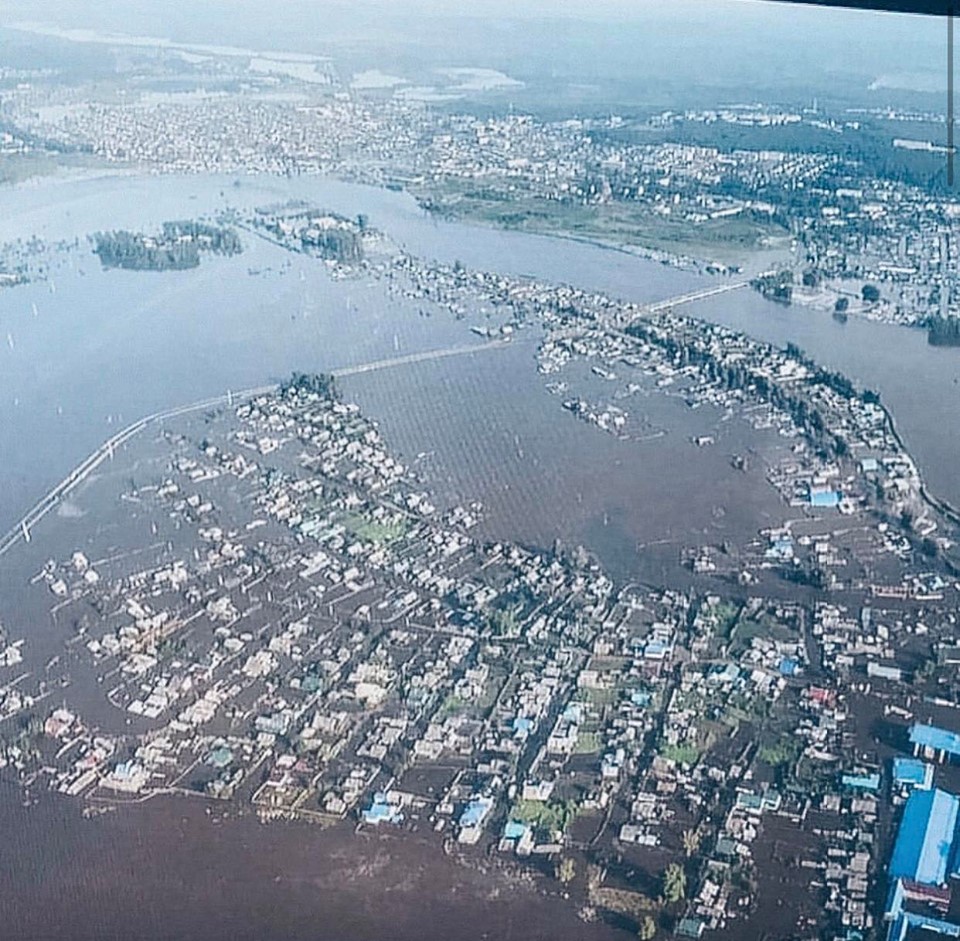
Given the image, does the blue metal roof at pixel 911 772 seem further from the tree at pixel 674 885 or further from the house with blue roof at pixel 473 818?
the house with blue roof at pixel 473 818

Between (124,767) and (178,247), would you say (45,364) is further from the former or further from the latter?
(124,767)

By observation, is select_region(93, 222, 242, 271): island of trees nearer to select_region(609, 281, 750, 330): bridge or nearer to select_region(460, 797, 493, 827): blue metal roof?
select_region(609, 281, 750, 330): bridge

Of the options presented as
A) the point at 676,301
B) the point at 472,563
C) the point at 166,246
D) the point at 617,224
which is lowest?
the point at 472,563

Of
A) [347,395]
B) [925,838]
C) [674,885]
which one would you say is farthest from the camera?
[347,395]

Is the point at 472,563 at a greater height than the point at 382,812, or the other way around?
the point at 472,563

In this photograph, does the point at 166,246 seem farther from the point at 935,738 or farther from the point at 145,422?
the point at 935,738

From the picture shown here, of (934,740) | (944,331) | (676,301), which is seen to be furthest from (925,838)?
(676,301)

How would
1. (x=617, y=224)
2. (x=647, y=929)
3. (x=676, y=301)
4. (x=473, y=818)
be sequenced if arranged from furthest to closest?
(x=617, y=224) → (x=676, y=301) → (x=473, y=818) → (x=647, y=929)

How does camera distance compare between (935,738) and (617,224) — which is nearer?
(935,738)
